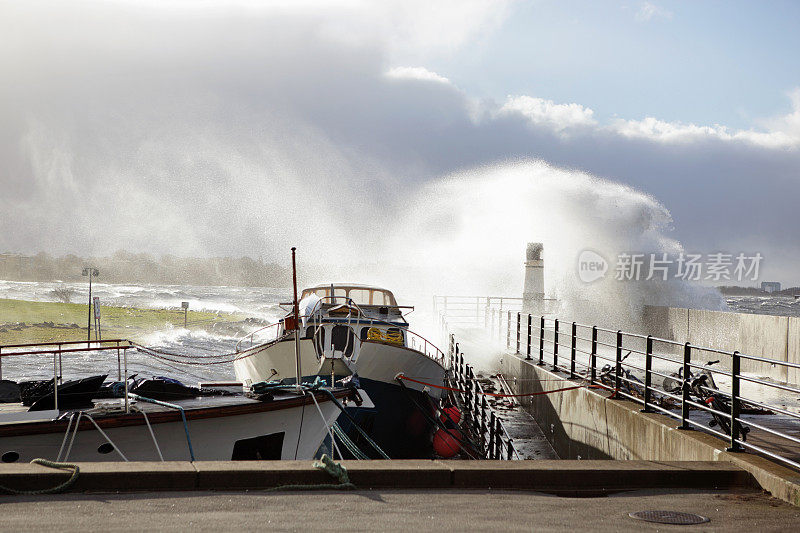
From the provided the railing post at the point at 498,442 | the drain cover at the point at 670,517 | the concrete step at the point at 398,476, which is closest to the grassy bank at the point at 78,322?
the railing post at the point at 498,442

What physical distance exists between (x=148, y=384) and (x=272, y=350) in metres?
4.88

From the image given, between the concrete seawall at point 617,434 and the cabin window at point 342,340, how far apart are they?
4.04 m

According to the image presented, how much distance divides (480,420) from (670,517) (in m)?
12.7

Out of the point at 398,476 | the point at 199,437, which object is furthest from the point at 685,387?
the point at 199,437

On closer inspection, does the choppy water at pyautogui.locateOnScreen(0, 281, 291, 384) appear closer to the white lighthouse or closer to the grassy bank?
the grassy bank

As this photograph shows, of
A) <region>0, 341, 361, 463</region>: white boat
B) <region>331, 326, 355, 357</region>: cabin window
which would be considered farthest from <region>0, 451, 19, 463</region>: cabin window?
<region>331, 326, 355, 357</region>: cabin window

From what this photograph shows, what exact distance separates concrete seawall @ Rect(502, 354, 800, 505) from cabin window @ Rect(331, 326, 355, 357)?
159 inches

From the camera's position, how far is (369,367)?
50.3 ft

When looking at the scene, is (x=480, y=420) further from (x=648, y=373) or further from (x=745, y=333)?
(x=745, y=333)

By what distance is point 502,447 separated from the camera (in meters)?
14.4

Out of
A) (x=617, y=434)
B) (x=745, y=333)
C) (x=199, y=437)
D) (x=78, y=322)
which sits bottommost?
(x=78, y=322)

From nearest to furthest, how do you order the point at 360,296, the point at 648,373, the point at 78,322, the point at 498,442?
the point at 648,373 < the point at 498,442 < the point at 360,296 < the point at 78,322

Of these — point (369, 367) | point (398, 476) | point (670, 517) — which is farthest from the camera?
point (369, 367)

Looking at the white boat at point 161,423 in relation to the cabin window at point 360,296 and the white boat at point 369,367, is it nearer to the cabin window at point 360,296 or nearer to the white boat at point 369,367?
the white boat at point 369,367
